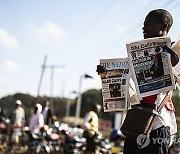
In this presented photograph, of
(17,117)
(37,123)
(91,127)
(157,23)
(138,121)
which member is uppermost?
(17,117)

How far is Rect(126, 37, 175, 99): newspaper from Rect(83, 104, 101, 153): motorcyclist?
6.38 metres

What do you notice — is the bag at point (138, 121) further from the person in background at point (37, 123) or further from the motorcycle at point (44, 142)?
the person in background at point (37, 123)

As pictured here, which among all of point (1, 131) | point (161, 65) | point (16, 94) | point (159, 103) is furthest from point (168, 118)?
point (16, 94)

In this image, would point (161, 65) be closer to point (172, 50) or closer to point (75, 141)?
point (172, 50)

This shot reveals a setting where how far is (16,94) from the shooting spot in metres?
85.5

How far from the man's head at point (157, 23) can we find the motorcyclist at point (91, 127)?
6258mm

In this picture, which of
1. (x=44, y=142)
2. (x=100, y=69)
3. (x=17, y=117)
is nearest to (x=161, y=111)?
(x=100, y=69)

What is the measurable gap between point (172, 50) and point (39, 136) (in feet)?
26.7

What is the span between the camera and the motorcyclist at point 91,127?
884 cm

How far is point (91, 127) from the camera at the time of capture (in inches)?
351

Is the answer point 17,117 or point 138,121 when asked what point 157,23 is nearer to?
point 138,121

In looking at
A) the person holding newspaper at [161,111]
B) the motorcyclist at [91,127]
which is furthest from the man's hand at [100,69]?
the motorcyclist at [91,127]

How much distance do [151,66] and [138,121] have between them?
36 cm

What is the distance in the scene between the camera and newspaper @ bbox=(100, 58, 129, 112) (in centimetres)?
280
